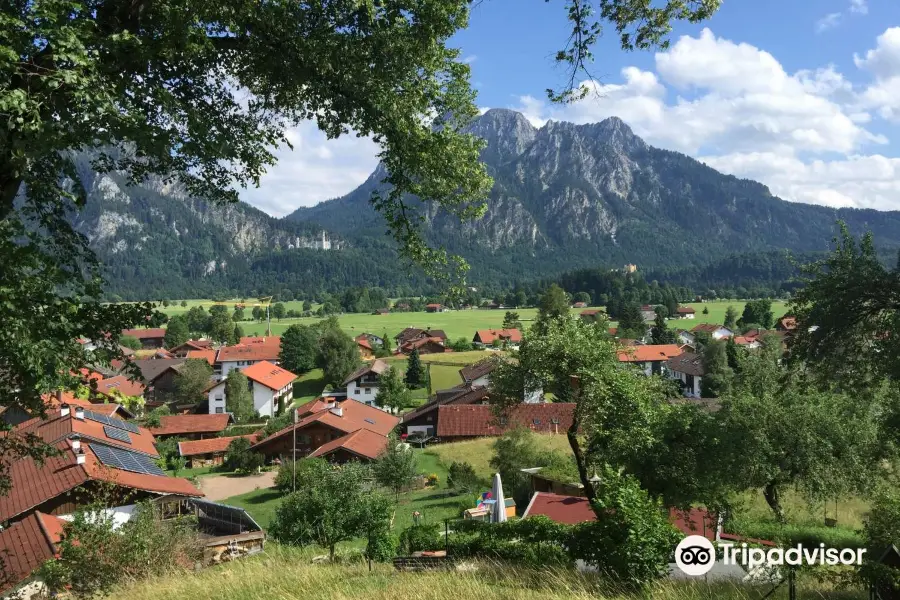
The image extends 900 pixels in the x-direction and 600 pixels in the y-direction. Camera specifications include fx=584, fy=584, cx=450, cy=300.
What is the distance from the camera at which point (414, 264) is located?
23.7 feet

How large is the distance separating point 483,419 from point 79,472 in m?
31.4

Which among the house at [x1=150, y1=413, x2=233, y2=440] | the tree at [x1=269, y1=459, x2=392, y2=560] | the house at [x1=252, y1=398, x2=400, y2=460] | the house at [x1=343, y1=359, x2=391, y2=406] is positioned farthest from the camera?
the house at [x1=343, y1=359, x2=391, y2=406]

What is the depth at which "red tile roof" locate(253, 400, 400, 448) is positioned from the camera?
46.0 meters

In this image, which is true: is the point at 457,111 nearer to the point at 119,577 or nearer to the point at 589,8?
the point at 589,8

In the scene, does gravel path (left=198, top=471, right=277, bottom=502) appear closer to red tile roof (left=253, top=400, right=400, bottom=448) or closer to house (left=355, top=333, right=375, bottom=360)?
red tile roof (left=253, top=400, right=400, bottom=448)

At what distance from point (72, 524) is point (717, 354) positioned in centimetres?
6375

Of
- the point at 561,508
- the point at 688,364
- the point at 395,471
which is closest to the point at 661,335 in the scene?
the point at 688,364

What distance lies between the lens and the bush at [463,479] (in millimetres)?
32281

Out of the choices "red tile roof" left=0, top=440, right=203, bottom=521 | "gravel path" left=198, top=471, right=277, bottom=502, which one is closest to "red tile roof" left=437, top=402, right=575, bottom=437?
"gravel path" left=198, top=471, right=277, bottom=502

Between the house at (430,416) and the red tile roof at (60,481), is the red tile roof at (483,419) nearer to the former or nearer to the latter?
the house at (430,416)

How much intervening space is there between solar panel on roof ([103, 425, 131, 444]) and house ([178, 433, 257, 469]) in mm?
15659

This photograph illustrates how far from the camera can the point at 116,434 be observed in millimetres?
30469

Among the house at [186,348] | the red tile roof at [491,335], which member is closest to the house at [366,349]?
the red tile roof at [491,335]

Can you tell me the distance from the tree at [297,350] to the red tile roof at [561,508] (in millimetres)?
62289
